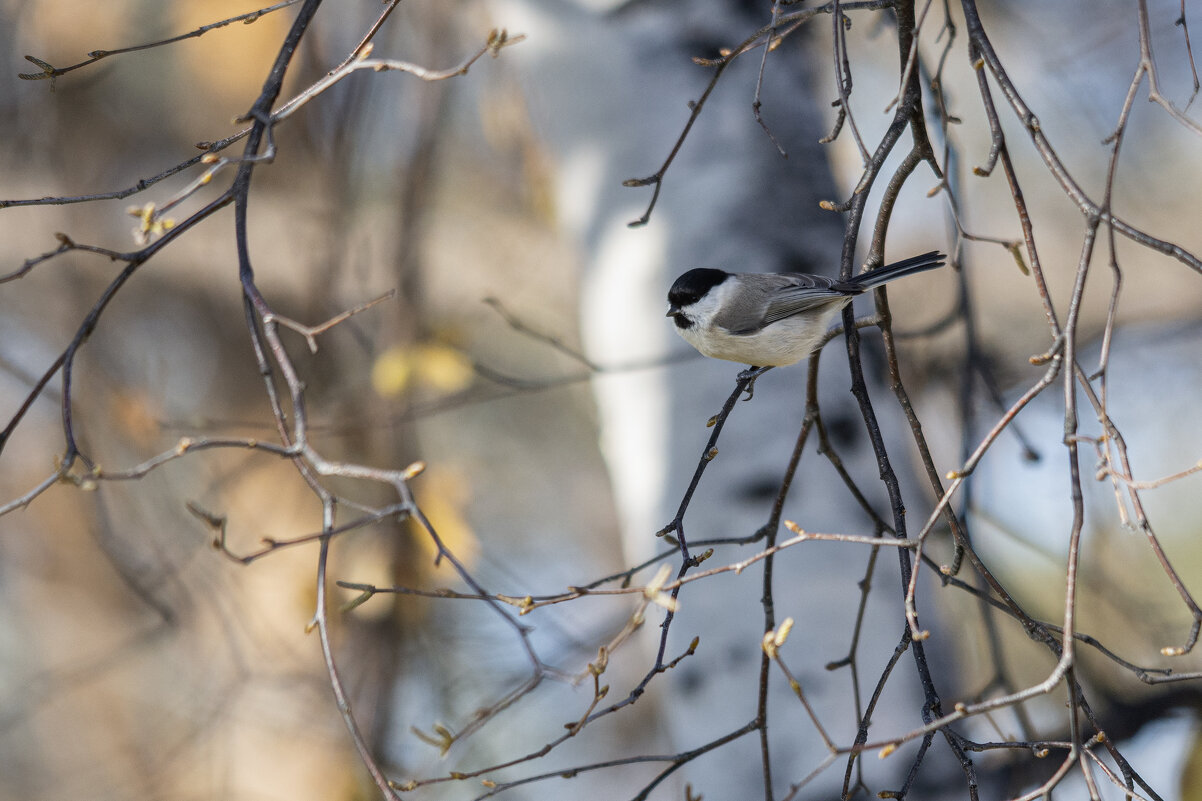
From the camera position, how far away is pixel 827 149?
1.34 m

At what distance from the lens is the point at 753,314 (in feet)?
3.26

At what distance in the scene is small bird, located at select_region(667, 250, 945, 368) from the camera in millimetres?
981

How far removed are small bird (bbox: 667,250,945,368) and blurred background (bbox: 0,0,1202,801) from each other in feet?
0.64

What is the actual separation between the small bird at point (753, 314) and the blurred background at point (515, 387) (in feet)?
0.64

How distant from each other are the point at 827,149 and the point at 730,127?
185 millimetres

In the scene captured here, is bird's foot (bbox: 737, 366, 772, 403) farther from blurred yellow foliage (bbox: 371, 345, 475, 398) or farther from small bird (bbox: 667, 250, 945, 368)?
blurred yellow foliage (bbox: 371, 345, 475, 398)

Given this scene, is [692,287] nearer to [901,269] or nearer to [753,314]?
[753,314]

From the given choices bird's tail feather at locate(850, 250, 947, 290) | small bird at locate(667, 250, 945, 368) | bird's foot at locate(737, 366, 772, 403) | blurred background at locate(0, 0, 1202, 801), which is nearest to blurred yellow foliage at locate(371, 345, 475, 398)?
blurred background at locate(0, 0, 1202, 801)

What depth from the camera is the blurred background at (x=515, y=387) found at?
4.05 feet

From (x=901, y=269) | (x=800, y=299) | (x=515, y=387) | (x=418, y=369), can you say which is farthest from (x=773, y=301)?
(x=418, y=369)

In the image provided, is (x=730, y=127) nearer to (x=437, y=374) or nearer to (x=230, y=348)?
(x=437, y=374)

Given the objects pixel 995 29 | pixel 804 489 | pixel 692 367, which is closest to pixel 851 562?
pixel 804 489

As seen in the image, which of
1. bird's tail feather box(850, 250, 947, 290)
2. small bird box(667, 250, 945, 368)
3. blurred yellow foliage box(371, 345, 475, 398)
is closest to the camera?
bird's tail feather box(850, 250, 947, 290)

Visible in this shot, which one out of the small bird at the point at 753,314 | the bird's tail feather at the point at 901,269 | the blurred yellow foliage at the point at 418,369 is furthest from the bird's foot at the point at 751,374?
the blurred yellow foliage at the point at 418,369
